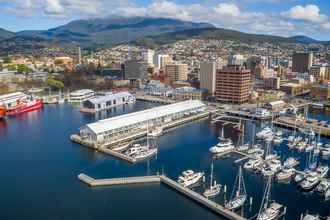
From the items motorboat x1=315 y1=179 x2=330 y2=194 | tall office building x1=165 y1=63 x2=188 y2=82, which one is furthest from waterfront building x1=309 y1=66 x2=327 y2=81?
motorboat x1=315 y1=179 x2=330 y2=194

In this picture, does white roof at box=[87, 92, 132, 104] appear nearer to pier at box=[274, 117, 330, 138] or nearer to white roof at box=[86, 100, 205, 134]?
white roof at box=[86, 100, 205, 134]

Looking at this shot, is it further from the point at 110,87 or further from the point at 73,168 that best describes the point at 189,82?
the point at 73,168

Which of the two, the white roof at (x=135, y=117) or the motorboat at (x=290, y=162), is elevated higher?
the white roof at (x=135, y=117)

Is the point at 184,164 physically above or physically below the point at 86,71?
below

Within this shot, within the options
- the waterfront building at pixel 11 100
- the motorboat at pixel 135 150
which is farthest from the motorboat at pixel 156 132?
the waterfront building at pixel 11 100

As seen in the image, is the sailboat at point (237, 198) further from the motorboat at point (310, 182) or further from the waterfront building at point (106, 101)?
the waterfront building at point (106, 101)

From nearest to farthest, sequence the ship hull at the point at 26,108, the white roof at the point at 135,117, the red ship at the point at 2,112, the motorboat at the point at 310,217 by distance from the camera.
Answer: the motorboat at the point at 310,217, the white roof at the point at 135,117, the red ship at the point at 2,112, the ship hull at the point at 26,108

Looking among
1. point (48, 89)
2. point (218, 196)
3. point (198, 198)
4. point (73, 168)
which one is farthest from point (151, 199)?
point (48, 89)
